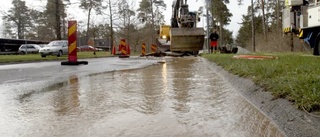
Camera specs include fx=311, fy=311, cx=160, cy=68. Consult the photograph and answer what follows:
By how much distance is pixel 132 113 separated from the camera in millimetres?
3430

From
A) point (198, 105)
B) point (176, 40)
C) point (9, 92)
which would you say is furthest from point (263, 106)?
point (176, 40)

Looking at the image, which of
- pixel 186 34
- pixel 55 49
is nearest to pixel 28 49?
pixel 55 49

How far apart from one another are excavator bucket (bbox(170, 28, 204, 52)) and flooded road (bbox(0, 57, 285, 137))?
1492cm

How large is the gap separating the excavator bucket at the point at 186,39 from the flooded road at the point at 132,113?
14.9 metres

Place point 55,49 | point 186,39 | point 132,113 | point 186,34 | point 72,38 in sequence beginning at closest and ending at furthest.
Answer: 1. point 132,113
2. point 72,38
3. point 186,34
4. point 186,39
5. point 55,49

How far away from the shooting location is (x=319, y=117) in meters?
2.72

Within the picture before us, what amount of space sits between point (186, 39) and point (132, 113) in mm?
17125

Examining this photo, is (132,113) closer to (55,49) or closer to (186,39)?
(186,39)

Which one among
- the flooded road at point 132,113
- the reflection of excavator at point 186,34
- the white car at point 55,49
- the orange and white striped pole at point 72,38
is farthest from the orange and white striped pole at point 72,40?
the white car at point 55,49

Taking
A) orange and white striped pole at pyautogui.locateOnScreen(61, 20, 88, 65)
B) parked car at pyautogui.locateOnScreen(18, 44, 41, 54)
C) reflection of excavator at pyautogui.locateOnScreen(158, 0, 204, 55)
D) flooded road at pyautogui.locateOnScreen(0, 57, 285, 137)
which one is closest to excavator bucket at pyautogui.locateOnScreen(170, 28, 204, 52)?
reflection of excavator at pyautogui.locateOnScreen(158, 0, 204, 55)

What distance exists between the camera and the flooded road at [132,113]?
9.01 ft

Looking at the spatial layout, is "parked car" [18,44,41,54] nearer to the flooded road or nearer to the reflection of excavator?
the reflection of excavator

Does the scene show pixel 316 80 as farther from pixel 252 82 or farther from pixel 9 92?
pixel 9 92

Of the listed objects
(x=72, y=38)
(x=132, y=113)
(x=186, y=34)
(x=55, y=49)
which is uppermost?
(x=186, y=34)
